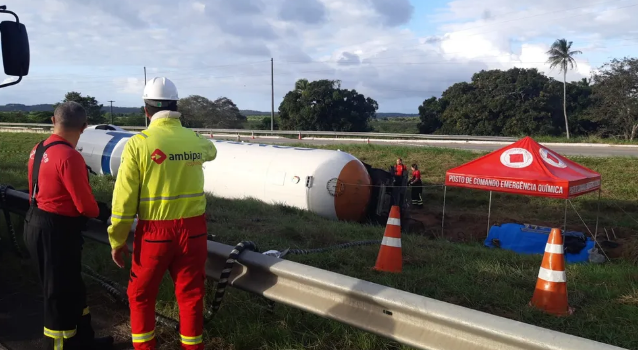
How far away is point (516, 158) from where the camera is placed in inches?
428

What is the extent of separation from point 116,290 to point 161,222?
166 centimetres

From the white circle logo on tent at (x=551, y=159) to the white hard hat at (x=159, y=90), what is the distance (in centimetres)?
893

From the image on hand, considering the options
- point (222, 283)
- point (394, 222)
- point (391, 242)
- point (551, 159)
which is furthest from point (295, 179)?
point (222, 283)

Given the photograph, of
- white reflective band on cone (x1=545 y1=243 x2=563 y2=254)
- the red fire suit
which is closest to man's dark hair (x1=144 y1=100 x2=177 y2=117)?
the red fire suit

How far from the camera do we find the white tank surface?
35.9 ft

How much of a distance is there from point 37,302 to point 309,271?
279 cm

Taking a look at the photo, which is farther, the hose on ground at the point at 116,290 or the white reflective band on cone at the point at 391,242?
the white reflective band on cone at the point at 391,242

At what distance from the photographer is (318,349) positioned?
3428 mm

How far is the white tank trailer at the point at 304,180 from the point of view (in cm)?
1096

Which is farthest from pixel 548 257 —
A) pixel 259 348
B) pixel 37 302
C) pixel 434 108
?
pixel 434 108

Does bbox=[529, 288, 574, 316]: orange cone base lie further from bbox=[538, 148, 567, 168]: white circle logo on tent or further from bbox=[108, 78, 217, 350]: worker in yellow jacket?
bbox=[538, 148, 567, 168]: white circle logo on tent

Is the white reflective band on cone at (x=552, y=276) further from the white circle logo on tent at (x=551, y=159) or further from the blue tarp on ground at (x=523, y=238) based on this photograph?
the white circle logo on tent at (x=551, y=159)

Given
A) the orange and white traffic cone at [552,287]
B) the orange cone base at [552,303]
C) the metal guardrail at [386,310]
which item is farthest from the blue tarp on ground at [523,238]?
the metal guardrail at [386,310]

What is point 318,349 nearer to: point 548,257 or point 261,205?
point 548,257
